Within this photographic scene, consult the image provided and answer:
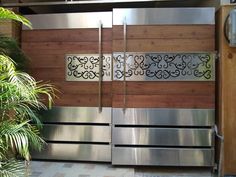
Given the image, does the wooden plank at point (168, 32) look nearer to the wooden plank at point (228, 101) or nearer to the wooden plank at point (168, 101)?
the wooden plank at point (228, 101)

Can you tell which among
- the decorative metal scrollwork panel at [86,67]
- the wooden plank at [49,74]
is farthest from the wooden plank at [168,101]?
the wooden plank at [49,74]

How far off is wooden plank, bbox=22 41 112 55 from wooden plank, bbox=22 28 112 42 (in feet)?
0.18

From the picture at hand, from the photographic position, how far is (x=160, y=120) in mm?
3689

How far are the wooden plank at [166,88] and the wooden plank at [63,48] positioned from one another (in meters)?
0.56

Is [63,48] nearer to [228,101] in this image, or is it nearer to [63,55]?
[63,55]

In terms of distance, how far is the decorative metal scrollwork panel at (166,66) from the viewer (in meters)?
3.64

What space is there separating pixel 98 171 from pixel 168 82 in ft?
4.82

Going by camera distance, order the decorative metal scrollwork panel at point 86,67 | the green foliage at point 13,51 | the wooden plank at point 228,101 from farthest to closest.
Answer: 1. the decorative metal scrollwork panel at point 86,67
2. the wooden plank at point 228,101
3. the green foliage at point 13,51

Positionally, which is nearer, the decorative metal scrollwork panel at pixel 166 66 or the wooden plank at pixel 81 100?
the decorative metal scrollwork panel at pixel 166 66

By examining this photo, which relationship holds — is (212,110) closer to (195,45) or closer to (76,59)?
(195,45)

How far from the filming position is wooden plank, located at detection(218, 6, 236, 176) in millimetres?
3459

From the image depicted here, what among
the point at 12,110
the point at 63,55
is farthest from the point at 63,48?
the point at 12,110

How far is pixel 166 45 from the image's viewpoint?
3.68 m

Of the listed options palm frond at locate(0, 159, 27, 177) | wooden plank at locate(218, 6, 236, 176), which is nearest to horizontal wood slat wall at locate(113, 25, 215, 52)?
wooden plank at locate(218, 6, 236, 176)
